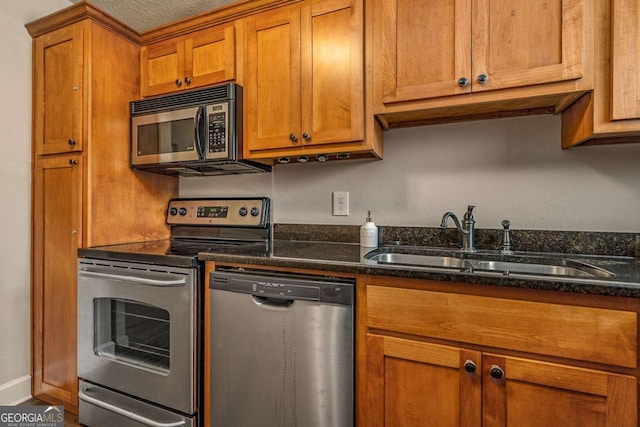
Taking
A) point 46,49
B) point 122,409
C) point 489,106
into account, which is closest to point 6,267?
point 122,409

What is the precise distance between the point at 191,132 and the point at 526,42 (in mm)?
1570

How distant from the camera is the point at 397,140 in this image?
171cm

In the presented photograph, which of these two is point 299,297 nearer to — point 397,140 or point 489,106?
point 397,140

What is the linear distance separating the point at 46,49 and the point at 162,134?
0.81 m

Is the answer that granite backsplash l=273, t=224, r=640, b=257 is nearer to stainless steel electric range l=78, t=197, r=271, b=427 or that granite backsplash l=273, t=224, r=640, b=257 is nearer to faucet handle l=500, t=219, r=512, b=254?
faucet handle l=500, t=219, r=512, b=254

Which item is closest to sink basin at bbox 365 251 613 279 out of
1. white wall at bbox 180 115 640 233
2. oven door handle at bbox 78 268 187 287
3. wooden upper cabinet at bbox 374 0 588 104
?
white wall at bbox 180 115 640 233

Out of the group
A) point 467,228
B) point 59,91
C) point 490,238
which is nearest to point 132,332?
point 59,91

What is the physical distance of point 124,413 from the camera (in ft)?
4.99

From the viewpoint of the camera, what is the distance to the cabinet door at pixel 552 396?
880 mm

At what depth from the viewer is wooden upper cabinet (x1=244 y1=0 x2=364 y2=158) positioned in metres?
1.46

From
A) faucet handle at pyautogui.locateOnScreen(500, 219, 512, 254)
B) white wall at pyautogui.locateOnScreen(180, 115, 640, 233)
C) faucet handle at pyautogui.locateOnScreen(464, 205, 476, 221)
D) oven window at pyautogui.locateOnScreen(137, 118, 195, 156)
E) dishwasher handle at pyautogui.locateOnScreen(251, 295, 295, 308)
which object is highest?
oven window at pyautogui.locateOnScreen(137, 118, 195, 156)

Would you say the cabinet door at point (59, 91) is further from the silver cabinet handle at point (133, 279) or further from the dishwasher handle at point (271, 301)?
the dishwasher handle at point (271, 301)

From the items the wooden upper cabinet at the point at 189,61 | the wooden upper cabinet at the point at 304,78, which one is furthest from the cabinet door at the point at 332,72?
the wooden upper cabinet at the point at 189,61

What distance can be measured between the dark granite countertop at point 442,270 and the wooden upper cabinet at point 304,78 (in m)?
0.50
